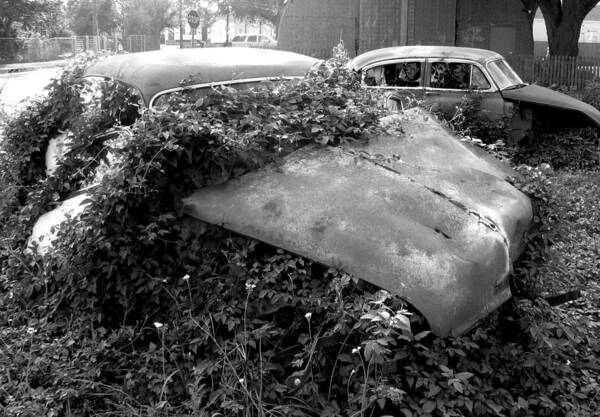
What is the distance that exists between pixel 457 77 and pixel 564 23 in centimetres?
1091

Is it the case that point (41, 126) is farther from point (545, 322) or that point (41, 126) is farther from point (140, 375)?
point (545, 322)

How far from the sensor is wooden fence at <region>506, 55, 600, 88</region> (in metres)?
18.9

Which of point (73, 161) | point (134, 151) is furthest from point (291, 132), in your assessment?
point (73, 161)

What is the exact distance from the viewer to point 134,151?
3.77 metres

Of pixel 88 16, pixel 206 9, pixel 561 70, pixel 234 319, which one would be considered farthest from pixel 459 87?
pixel 206 9

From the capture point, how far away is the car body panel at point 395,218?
10.9 ft

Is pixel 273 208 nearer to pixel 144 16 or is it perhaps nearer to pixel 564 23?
pixel 564 23

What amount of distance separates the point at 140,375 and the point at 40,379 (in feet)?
1.82

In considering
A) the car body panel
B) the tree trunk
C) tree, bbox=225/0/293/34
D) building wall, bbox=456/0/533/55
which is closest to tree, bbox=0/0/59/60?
tree, bbox=225/0/293/34

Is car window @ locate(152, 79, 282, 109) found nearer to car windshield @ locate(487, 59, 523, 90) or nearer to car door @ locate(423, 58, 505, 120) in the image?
car door @ locate(423, 58, 505, 120)

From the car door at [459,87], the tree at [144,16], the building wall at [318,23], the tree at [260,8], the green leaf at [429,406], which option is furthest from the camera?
the tree at [260,8]

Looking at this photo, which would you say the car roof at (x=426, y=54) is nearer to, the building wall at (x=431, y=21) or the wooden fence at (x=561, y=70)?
the wooden fence at (x=561, y=70)

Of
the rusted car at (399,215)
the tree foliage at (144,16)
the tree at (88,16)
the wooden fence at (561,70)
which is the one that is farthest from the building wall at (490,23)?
the tree at (88,16)

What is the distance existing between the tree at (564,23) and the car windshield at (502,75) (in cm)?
988
